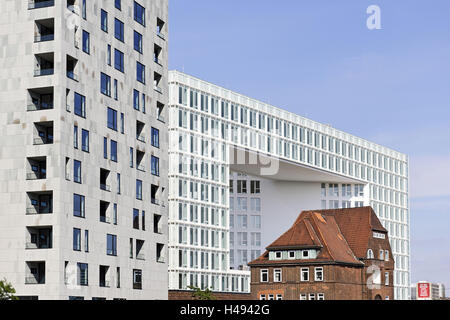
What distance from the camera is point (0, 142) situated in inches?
2936

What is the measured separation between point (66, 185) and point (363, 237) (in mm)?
65328

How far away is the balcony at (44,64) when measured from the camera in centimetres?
7431

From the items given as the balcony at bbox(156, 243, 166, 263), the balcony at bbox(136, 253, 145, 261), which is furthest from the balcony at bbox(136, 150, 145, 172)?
the balcony at bbox(136, 253, 145, 261)

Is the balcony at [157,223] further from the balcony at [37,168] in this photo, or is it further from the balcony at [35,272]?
the balcony at [35,272]

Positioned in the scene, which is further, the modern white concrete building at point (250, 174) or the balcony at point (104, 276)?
the modern white concrete building at point (250, 174)

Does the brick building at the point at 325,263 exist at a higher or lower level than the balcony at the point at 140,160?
lower

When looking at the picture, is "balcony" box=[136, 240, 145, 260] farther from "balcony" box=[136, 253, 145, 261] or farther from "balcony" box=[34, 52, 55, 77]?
"balcony" box=[34, 52, 55, 77]

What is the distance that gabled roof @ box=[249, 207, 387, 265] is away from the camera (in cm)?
11912

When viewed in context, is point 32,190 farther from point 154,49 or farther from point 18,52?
point 154,49

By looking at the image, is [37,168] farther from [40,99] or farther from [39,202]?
[40,99]

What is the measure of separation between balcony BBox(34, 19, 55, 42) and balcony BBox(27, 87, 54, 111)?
4.70 meters

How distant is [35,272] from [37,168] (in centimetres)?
950

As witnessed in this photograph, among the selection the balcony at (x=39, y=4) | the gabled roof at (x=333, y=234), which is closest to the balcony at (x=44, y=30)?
the balcony at (x=39, y=4)

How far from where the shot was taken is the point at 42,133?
7469 centimetres
